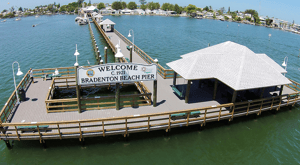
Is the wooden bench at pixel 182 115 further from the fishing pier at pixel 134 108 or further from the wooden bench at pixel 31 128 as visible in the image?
the wooden bench at pixel 31 128

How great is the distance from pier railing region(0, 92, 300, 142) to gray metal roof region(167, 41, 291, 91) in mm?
1858

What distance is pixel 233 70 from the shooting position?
15625 mm

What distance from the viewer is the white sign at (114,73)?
13.5 m

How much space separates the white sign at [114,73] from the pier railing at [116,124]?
9.44ft

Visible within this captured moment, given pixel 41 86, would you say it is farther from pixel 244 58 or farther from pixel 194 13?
pixel 194 13

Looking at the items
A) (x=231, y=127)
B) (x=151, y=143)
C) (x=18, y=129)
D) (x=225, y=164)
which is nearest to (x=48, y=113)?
(x=18, y=129)

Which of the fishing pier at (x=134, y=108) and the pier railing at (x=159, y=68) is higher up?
the pier railing at (x=159, y=68)

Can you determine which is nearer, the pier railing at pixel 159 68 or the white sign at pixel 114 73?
the white sign at pixel 114 73

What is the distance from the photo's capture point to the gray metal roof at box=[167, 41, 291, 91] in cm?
1481

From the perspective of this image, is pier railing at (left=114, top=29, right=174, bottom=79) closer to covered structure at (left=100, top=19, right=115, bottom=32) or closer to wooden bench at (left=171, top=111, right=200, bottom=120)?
wooden bench at (left=171, top=111, right=200, bottom=120)

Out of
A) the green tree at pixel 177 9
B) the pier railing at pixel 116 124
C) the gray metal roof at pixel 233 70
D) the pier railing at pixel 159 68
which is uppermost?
the green tree at pixel 177 9

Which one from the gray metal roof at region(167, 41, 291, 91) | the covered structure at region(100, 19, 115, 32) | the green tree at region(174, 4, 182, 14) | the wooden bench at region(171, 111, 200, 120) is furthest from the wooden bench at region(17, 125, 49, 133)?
the green tree at region(174, 4, 182, 14)

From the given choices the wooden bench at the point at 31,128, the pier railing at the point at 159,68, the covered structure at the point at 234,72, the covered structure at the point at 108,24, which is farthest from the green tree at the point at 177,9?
the wooden bench at the point at 31,128

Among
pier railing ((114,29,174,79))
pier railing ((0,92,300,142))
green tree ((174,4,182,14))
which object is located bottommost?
pier railing ((0,92,300,142))
